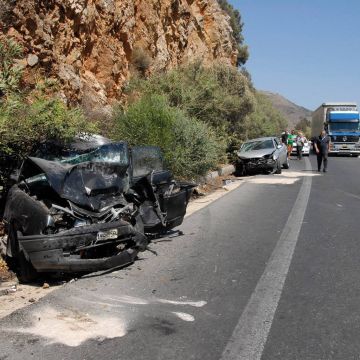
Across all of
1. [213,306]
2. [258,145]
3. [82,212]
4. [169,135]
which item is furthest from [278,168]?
[213,306]

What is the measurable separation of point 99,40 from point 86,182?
1652 centimetres

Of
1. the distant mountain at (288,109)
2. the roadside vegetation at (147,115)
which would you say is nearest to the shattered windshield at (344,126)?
the roadside vegetation at (147,115)

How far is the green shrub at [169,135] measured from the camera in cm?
1333

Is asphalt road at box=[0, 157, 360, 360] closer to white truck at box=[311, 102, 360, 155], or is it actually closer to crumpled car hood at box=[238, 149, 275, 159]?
crumpled car hood at box=[238, 149, 275, 159]

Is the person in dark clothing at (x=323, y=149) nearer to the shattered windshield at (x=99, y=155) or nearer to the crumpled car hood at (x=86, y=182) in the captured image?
the shattered windshield at (x=99, y=155)

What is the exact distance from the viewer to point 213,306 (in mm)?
4918

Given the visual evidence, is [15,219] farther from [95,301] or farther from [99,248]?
Result: [95,301]

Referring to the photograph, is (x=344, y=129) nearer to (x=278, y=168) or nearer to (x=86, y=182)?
(x=278, y=168)

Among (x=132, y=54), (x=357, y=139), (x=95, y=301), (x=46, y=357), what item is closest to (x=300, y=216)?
(x=95, y=301)

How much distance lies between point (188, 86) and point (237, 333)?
55.8ft

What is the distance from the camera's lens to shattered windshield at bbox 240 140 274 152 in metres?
22.3

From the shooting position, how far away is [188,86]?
20.5m

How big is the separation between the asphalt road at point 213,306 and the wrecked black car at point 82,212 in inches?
13.1

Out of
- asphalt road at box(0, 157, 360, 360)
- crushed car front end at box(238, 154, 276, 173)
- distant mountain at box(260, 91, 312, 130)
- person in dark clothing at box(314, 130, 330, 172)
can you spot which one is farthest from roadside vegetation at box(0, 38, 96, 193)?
distant mountain at box(260, 91, 312, 130)
